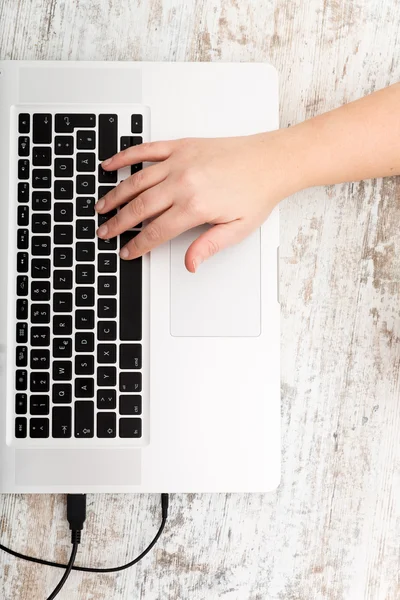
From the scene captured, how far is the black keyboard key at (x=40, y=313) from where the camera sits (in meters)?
0.68

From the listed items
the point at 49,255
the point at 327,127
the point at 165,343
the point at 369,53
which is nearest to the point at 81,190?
the point at 49,255

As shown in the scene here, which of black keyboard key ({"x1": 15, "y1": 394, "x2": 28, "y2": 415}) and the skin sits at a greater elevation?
the skin

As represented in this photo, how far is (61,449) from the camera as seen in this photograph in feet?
2.22

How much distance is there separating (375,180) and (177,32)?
0.36 m

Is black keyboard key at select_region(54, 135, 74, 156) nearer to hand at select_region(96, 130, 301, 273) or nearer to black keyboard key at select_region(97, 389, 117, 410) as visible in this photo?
hand at select_region(96, 130, 301, 273)

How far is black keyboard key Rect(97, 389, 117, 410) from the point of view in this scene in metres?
0.67

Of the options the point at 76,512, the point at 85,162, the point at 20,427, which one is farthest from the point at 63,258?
the point at 76,512

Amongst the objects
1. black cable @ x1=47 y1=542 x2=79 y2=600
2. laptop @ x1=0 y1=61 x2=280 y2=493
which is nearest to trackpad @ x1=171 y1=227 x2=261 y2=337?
laptop @ x1=0 y1=61 x2=280 y2=493

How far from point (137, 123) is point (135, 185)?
9 cm

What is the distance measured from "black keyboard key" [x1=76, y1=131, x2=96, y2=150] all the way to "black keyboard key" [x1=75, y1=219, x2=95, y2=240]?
10 centimetres

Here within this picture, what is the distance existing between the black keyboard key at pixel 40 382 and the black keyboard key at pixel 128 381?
0.10 metres

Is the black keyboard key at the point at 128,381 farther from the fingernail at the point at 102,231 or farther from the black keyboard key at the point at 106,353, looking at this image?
the fingernail at the point at 102,231

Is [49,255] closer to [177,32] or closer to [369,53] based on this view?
[177,32]

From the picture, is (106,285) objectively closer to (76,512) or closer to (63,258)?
(63,258)
